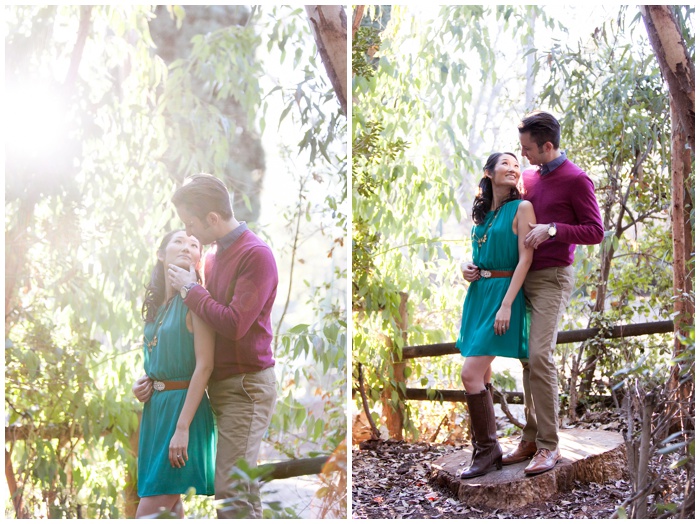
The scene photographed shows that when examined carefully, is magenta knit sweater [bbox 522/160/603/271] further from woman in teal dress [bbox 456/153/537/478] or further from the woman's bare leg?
the woman's bare leg

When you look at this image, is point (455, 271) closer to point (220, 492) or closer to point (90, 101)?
point (220, 492)

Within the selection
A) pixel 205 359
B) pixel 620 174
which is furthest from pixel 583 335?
pixel 205 359

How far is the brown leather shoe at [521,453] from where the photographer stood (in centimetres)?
294

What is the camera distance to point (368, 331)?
10.5ft

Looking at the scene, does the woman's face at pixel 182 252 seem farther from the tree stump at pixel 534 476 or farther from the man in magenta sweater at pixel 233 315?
the tree stump at pixel 534 476

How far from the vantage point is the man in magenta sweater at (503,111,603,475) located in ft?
9.11

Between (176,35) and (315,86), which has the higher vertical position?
(176,35)

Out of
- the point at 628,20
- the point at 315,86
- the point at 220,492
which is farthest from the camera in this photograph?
the point at 628,20

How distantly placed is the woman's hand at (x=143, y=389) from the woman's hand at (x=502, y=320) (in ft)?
4.13

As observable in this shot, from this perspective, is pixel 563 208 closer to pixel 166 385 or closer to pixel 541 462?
pixel 541 462

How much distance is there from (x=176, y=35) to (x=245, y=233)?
78 cm

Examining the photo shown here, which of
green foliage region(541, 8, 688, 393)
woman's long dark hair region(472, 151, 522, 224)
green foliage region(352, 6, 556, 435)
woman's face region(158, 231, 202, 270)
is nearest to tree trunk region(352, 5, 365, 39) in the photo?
green foliage region(352, 6, 556, 435)

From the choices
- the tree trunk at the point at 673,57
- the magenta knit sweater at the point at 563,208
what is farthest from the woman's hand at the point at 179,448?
the tree trunk at the point at 673,57

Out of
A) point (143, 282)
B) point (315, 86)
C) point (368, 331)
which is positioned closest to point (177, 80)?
point (315, 86)
